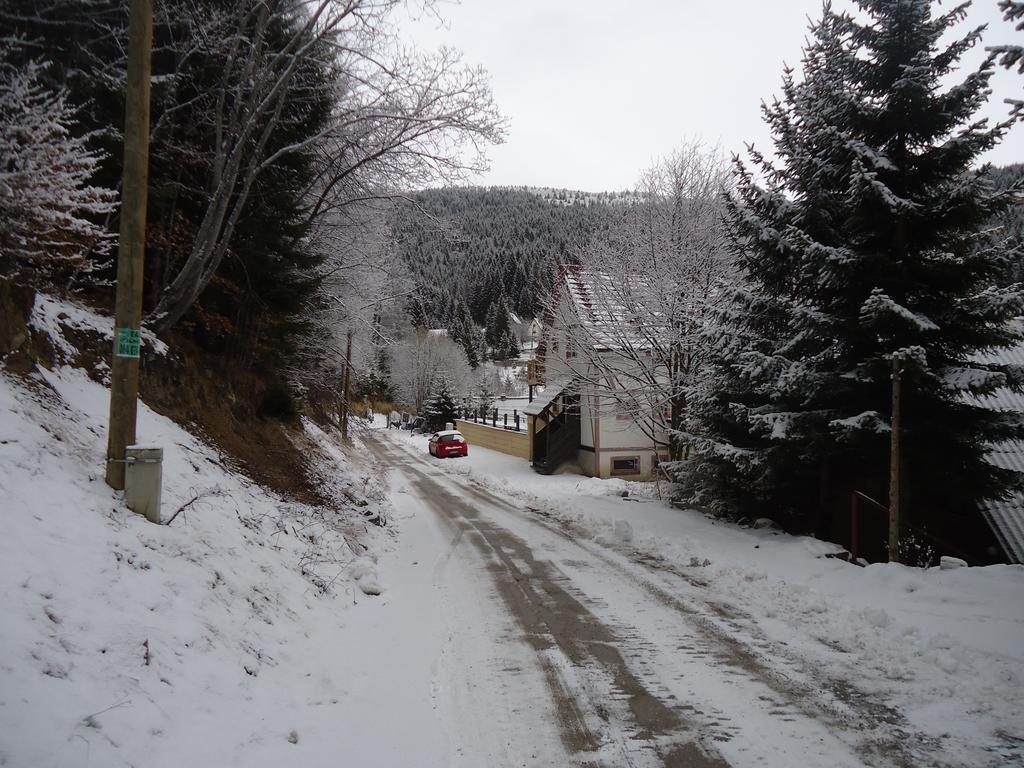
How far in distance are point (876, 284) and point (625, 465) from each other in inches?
662

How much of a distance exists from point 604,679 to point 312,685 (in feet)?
7.69

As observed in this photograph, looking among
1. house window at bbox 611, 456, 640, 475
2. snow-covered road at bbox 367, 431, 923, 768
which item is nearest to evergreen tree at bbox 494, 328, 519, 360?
house window at bbox 611, 456, 640, 475

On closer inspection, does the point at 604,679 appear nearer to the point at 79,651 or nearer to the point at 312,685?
the point at 312,685

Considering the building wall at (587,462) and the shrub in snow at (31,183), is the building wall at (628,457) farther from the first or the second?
the shrub in snow at (31,183)

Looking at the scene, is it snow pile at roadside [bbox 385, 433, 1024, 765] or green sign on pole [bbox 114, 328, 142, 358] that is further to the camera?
green sign on pole [bbox 114, 328, 142, 358]

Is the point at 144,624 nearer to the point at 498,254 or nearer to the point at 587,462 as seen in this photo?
the point at 587,462

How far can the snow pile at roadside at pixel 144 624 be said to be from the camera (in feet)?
9.77

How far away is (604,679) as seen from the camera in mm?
4691

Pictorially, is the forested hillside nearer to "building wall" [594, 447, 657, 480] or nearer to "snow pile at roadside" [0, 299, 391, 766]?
"building wall" [594, 447, 657, 480]

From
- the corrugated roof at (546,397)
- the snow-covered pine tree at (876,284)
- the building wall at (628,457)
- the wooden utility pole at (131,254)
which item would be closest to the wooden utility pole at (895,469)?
the snow-covered pine tree at (876,284)

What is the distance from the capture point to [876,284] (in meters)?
8.53

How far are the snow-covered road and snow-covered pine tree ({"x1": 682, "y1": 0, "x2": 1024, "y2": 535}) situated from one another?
140 inches

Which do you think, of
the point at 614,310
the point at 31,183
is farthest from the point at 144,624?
the point at 614,310

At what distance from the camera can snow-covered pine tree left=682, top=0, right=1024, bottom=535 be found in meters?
8.04
